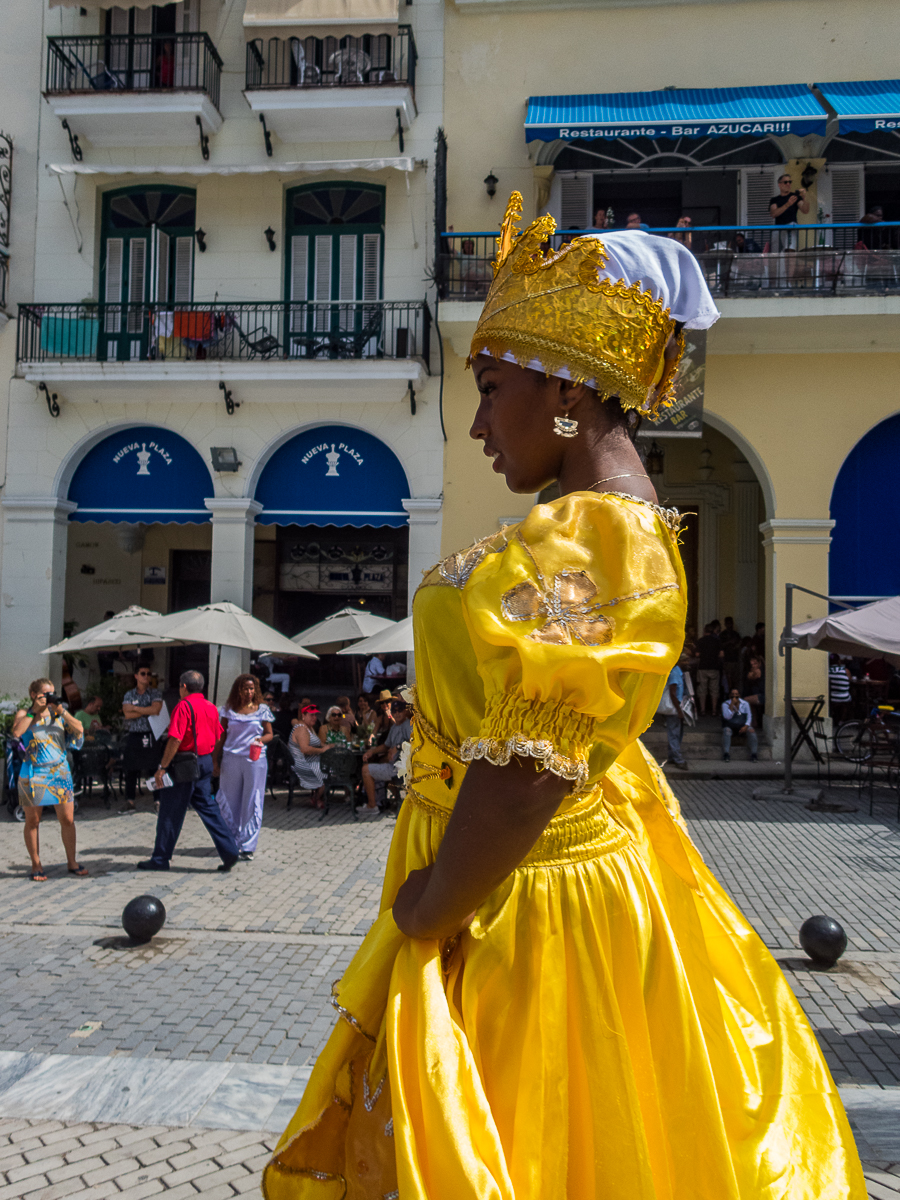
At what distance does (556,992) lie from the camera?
1.29 m

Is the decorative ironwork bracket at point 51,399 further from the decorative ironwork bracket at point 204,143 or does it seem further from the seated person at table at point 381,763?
the seated person at table at point 381,763

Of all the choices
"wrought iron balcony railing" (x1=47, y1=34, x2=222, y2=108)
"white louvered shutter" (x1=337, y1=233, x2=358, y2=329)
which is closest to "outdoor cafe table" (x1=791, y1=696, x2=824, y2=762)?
"white louvered shutter" (x1=337, y1=233, x2=358, y2=329)

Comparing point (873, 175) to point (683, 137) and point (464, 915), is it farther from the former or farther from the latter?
point (464, 915)

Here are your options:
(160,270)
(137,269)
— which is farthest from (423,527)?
(137,269)

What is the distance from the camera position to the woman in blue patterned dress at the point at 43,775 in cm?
738

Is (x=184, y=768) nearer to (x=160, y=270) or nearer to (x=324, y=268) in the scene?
(x=324, y=268)

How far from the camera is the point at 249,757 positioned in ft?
28.0

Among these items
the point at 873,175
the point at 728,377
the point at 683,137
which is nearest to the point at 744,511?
the point at 728,377

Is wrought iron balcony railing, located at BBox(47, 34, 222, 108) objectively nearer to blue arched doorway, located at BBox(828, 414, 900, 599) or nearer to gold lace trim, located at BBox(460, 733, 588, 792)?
blue arched doorway, located at BBox(828, 414, 900, 599)

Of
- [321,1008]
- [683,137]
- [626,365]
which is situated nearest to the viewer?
[626,365]

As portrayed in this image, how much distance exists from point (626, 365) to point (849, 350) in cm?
1383

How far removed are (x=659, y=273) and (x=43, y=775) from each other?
A: 7.25 metres

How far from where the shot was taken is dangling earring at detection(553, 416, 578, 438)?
4.69 feet

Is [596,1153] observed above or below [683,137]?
below
